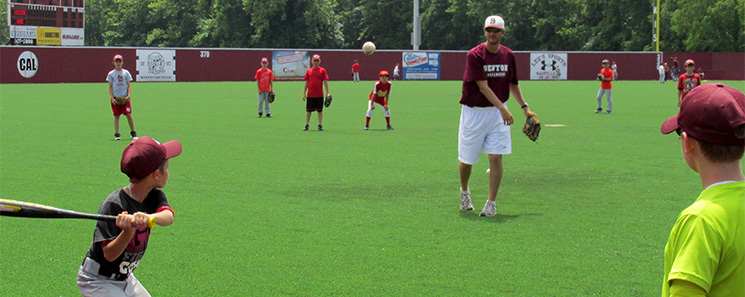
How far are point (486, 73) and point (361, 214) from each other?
1.98 metres

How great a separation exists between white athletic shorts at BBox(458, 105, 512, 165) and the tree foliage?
6109 cm

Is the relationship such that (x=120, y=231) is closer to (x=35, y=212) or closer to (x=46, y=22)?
(x=35, y=212)

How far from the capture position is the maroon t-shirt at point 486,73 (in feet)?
26.5

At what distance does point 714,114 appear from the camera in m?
2.26

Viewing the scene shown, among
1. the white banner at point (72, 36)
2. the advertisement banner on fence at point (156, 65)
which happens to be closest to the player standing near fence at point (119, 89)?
the advertisement banner on fence at point (156, 65)

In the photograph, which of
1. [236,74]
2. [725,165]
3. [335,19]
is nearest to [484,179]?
[725,165]

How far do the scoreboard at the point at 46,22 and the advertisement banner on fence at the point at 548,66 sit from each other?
32.7 meters

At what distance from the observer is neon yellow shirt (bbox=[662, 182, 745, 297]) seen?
224 cm

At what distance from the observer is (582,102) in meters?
31.6

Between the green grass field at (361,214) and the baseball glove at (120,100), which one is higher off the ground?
the baseball glove at (120,100)

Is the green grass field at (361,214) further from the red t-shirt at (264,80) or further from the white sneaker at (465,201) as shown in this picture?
the red t-shirt at (264,80)

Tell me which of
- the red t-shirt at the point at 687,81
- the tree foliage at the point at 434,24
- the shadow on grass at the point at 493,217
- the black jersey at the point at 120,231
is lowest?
the shadow on grass at the point at 493,217

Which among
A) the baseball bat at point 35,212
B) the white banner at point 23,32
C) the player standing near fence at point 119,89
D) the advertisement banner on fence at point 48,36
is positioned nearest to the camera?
the baseball bat at point 35,212

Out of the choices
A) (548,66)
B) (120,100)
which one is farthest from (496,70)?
(548,66)
